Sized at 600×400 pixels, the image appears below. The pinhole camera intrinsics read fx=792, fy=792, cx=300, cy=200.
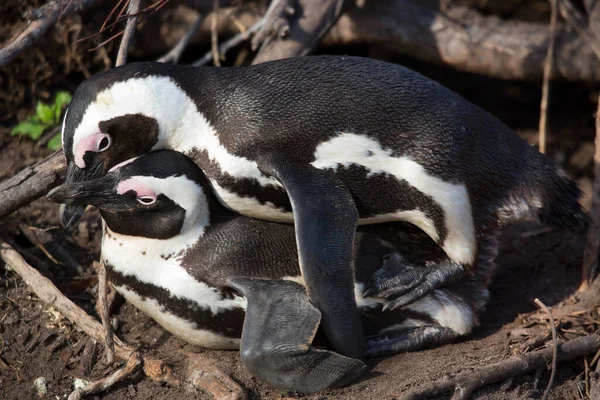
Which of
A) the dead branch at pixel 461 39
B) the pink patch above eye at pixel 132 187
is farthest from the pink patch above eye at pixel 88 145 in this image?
the dead branch at pixel 461 39

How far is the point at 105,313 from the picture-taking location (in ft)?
8.27

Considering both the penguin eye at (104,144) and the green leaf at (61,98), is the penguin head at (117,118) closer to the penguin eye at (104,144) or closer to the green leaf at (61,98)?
the penguin eye at (104,144)

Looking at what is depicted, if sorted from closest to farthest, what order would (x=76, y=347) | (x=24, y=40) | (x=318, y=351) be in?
(x=318, y=351) → (x=76, y=347) → (x=24, y=40)

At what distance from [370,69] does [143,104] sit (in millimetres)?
720

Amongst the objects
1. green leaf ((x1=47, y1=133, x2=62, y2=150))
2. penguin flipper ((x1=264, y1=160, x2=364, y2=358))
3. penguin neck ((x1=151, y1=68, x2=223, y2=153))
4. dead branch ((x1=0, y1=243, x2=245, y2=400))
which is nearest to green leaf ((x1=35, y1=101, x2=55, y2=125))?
green leaf ((x1=47, y1=133, x2=62, y2=150))

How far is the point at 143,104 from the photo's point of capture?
2383 millimetres

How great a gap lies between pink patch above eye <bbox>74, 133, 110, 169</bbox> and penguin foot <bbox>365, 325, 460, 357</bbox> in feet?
3.37

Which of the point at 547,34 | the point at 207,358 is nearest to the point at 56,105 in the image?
the point at 207,358

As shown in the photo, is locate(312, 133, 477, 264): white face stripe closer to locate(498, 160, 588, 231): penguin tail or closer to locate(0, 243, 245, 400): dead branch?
locate(498, 160, 588, 231): penguin tail

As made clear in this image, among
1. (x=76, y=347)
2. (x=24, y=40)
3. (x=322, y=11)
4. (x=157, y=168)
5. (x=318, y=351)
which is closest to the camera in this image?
(x=318, y=351)

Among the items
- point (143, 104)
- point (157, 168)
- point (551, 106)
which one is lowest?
point (551, 106)

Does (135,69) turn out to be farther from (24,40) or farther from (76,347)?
(76,347)

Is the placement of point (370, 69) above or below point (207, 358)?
above

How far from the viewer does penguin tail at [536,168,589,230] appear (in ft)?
8.77
